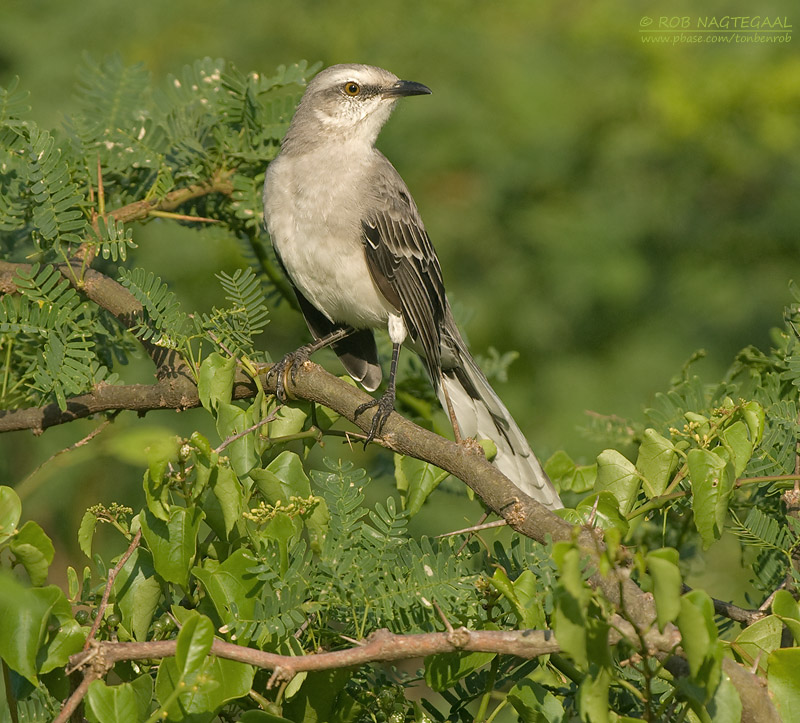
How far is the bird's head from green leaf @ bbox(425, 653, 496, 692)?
347 cm

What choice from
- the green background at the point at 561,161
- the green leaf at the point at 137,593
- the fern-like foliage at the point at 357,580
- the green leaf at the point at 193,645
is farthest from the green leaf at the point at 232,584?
the green background at the point at 561,161

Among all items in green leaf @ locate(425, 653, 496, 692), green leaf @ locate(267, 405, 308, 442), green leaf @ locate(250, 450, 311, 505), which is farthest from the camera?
green leaf @ locate(267, 405, 308, 442)

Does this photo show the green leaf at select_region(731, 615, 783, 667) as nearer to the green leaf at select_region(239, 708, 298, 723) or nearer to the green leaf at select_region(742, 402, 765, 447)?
the green leaf at select_region(742, 402, 765, 447)

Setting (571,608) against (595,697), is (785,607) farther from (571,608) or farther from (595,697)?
(571,608)

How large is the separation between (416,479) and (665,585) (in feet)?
4.51

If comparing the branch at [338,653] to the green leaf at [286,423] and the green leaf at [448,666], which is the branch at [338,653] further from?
the green leaf at [286,423]

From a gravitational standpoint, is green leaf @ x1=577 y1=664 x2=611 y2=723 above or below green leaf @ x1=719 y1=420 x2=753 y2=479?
below

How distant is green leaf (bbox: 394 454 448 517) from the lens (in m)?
2.75

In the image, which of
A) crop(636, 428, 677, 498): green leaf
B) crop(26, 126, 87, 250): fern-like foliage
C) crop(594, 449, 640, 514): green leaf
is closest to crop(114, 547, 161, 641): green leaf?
crop(594, 449, 640, 514): green leaf

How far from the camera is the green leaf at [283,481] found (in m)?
2.40

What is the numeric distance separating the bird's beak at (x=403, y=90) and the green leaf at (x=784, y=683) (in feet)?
12.8

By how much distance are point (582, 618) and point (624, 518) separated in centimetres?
96

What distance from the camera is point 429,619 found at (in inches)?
91.1

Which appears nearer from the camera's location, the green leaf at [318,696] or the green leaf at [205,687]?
the green leaf at [205,687]
